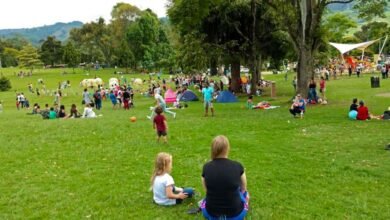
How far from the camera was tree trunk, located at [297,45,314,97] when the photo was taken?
25875 mm

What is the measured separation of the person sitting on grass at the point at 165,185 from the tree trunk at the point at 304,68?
773 inches

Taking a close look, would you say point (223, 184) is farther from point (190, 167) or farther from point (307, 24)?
point (307, 24)

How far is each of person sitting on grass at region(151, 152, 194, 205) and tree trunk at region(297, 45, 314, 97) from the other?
19644 millimetres

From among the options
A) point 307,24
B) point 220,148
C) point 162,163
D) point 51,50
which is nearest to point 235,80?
point 307,24

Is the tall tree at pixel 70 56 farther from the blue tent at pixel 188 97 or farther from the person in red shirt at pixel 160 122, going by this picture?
the person in red shirt at pixel 160 122

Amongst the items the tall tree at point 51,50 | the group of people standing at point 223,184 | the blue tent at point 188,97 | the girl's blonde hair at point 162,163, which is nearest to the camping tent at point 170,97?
the blue tent at point 188,97

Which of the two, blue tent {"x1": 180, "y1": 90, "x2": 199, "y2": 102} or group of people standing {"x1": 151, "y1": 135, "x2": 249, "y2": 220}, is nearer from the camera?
group of people standing {"x1": 151, "y1": 135, "x2": 249, "y2": 220}

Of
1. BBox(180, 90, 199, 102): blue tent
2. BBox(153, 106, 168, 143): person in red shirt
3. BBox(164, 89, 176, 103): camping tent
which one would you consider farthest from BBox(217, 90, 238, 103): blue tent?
BBox(153, 106, 168, 143): person in red shirt

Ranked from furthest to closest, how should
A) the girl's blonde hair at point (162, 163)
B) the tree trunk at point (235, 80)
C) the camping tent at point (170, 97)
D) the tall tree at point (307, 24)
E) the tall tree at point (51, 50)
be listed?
the tall tree at point (51, 50) < the tree trunk at point (235, 80) < the camping tent at point (170, 97) < the tall tree at point (307, 24) < the girl's blonde hair at point (162, 163)

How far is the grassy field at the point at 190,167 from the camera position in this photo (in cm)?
788

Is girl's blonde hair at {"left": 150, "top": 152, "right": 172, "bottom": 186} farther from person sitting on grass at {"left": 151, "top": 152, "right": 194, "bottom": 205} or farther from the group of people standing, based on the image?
the group of people standing

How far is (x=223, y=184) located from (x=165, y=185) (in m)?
2.33

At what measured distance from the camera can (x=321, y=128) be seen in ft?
56.0

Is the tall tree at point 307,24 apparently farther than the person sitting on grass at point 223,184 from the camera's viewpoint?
Yes
